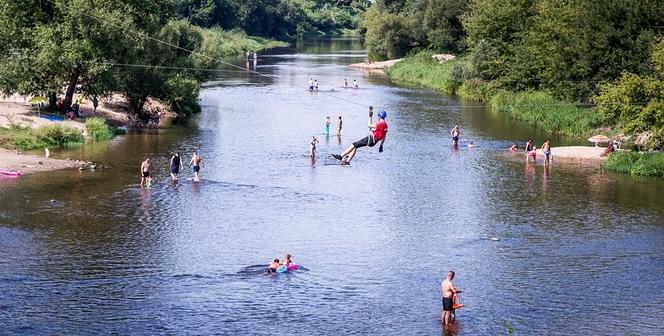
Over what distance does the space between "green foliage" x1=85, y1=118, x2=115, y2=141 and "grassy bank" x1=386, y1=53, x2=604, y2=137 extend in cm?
3527

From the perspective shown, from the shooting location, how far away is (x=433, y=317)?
3209 cm

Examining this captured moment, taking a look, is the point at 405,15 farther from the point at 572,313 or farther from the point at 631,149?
the point at 572,313

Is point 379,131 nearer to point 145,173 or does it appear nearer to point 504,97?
point 145,173

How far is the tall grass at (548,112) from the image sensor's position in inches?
2928

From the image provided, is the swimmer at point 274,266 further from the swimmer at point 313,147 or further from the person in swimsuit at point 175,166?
the swimmer at point 313,147

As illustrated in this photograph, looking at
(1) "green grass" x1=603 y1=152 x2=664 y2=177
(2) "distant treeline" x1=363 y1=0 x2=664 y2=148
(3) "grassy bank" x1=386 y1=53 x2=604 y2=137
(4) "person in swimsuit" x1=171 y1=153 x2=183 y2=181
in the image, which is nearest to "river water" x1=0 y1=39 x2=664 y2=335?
(4) "person in swimsuit" x1=171 y1=153 x2=183 y2=181

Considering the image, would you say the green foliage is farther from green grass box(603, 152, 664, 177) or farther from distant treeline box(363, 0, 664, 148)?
green grass box(603, 152, 664, 177)

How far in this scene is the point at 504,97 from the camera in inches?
3597

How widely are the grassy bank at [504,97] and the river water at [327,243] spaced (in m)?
12.1

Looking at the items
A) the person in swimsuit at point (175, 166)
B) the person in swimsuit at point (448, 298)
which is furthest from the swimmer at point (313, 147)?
the person in swimsuit at point (448, 298)

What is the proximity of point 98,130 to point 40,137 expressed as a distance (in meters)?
5.52

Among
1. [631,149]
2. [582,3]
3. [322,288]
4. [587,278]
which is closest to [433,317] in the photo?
[322,288]

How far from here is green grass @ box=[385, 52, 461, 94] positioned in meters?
106

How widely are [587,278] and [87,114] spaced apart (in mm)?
47031
